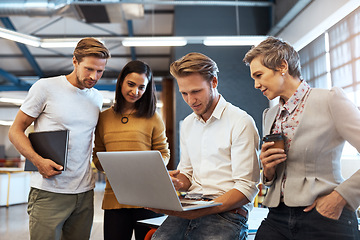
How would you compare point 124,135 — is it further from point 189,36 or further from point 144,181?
point 189,36

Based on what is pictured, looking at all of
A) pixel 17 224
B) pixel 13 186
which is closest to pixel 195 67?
pixel 17 224

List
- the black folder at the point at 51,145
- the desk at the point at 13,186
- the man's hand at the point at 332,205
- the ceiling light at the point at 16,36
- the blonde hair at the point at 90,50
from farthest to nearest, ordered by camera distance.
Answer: the desk at the point at 13,186
the ceiling light at the point at 16,36
the blonde hair at the point at 90,50
the black folder at the point at 51,145
the man's hand at the point at 332,205

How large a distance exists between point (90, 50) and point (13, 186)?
6718 millimetres

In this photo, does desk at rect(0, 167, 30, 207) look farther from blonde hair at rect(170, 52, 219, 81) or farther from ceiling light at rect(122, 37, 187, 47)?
blonde hair at rect(170, 52, 219, 81)

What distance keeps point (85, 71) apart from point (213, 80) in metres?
0.73

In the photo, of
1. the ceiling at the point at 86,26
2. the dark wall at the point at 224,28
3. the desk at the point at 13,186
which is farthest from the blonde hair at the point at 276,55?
the desk at the point at 13,186

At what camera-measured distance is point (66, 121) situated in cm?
191

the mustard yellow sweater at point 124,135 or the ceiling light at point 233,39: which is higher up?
the ceiling light at point 233,39

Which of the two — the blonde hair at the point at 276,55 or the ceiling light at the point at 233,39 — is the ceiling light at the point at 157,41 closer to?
the ceiling light at the point at 233,39

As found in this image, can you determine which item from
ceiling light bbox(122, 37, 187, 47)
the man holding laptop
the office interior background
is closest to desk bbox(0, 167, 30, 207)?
the office interior background

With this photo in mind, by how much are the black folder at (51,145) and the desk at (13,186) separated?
6.42 m

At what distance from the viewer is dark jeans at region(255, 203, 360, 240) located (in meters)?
1.26

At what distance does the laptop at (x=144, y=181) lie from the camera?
1.27m

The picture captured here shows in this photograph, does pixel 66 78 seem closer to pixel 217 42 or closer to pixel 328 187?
pixel 328 187
